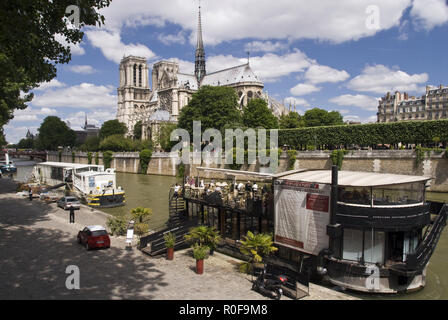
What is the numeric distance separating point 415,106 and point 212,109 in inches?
2440

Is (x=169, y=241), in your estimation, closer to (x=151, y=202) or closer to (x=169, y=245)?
(x=169, y=245)

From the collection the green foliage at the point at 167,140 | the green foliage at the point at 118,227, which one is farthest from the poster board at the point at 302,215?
the green foliage at the point at 167,140

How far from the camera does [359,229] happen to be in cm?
1180

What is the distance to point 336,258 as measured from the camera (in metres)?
12.2

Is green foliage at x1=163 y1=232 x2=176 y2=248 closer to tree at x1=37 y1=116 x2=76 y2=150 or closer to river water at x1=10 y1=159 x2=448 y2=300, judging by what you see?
river water at x1=10 y1=159 x2=448 y2=300

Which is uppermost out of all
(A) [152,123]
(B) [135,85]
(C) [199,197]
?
(B) [135,85]

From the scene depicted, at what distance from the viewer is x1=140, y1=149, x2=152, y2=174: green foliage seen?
6619 cm

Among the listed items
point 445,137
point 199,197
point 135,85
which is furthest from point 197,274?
point 135,85

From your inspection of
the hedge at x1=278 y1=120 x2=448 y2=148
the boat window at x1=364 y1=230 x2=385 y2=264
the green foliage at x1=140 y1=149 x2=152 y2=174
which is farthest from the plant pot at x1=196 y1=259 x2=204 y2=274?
the green foliage at x1=140 y1=149 x2=152 y2=174

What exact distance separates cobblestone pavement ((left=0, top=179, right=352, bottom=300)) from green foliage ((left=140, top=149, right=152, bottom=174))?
1882 inches
